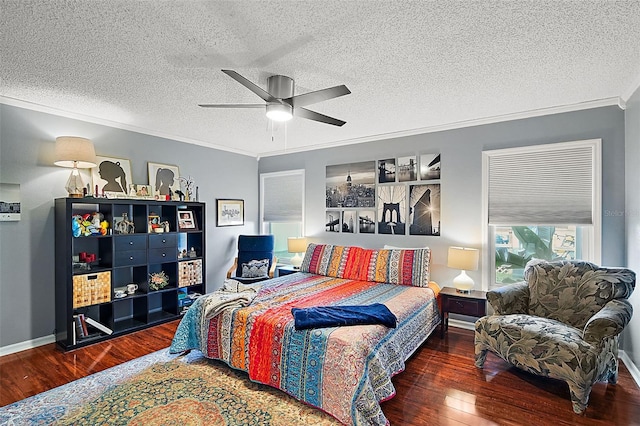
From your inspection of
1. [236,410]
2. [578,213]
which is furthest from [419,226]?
[236,410]

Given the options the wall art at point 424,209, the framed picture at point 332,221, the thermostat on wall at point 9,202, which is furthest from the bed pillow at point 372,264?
the thermostat on wall at point 9,202

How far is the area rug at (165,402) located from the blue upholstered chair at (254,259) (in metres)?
1.99

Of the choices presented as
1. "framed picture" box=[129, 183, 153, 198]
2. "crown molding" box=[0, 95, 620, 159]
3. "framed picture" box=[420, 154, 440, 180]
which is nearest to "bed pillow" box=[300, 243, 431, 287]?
"framed picture" box=[420, 154, 440, 180]

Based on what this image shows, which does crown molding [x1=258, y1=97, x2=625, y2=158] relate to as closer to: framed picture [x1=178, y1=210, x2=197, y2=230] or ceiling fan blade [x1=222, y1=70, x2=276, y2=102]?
framed picture [x1=178, y1=210, x2=197, y2=230]

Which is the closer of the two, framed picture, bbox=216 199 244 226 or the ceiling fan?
the ceiling fan

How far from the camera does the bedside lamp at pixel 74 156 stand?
3.27 m

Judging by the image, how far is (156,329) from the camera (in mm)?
3869

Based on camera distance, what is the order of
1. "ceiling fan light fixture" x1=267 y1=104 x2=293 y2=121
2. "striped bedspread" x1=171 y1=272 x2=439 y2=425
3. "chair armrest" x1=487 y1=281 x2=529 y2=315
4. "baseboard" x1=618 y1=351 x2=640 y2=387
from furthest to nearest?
1. "chair armrest" x1=487 y1=281 x2=529 y2=315
2. "baseboard" x1=618 y1=351 x2=640 y2=387
3. "ceiling fan light fixture" x1=267 y1=104 x2=293 y2=121
4. "striped bedspread" x1=171 y1=272 x2=439 y2=425

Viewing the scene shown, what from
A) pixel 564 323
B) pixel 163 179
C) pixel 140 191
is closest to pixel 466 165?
pixel 564 323

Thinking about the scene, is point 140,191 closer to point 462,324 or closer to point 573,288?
point 462,324

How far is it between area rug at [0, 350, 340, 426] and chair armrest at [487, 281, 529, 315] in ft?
6.05

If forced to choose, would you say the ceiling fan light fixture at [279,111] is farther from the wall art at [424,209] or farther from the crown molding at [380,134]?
the wall art at [424,209]

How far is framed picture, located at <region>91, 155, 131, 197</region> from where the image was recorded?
3781mm

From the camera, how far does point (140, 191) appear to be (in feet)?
13.6
